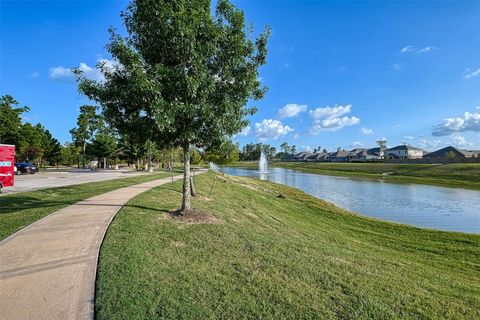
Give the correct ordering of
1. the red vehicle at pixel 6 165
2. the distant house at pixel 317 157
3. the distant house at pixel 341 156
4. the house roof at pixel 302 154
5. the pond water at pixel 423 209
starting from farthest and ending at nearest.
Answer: the house roof at pixel 302 154
the distant house at pixel 317 157
the distant house at pixel 341 156
the pond water at pixel 423 209
the red vehicle at pixel 6 165

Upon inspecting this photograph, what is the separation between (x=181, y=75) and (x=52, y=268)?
5243 millimetres

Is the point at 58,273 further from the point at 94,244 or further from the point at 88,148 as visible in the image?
the point at 88,148

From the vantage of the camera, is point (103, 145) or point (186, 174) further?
point (103, 145)

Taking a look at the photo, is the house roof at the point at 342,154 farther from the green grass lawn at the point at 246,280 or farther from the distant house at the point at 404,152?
the green grass lawn at the point at 246,280

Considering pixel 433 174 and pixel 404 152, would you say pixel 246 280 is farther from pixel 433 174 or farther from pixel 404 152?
pixel 404 152

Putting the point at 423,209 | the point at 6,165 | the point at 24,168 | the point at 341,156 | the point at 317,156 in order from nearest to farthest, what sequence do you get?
→ the point at 6,165
the point at 423,209
the point at 24,168
the point at 341,156
the point at 317,156

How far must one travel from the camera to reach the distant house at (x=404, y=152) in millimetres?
121125

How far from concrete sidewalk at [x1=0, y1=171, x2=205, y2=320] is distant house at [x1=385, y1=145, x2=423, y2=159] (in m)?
133

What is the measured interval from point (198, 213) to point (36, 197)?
378 inches

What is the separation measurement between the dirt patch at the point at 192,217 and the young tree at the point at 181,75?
64cm

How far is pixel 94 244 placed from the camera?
22.5ft

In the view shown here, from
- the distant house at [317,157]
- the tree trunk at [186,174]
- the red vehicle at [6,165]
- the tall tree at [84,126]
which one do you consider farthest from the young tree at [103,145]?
the distant house at [317,157]

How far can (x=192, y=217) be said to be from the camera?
9.49 m

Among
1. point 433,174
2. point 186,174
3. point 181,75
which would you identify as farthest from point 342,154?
point 181,75
